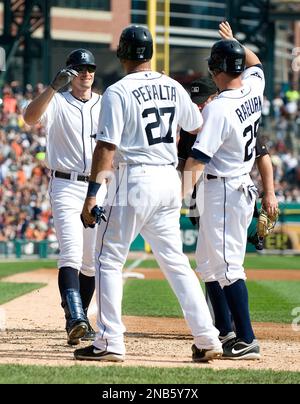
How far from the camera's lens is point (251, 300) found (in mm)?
12102

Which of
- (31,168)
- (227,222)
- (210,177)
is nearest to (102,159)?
(210,177)

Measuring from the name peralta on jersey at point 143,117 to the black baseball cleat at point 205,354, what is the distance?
1.22m

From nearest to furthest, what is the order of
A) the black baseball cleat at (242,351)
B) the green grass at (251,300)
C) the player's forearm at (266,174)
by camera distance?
the black baseball cleat at (242,351), the player's forearm at (266,174), the green grass at (251,300)

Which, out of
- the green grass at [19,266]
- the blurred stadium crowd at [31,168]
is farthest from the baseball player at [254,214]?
the blurred stadium crowd at [31,168]

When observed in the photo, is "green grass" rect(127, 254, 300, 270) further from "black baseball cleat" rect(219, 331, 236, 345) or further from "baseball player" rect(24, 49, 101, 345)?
"black baseball cleat" rect(219, 331, 236, 345)

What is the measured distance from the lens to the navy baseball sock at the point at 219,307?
24.7 feet

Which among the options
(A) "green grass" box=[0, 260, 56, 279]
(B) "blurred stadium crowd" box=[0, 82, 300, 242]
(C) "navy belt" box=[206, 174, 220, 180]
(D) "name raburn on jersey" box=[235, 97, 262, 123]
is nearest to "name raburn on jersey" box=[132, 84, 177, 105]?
(D) "name raburn on jersey" box=[235, 97, 262, 123]

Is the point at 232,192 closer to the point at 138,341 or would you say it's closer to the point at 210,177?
the point at 210,177

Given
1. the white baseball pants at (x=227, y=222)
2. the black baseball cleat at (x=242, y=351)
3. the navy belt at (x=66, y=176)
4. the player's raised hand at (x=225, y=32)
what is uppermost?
the player's raised hand at (x=225, y=32)

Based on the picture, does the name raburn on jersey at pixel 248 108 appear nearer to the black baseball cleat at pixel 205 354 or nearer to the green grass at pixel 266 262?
the black baseball cleat at pixel 205 354

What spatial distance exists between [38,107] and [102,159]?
1.28m

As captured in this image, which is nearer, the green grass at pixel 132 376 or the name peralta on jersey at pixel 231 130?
the green grass at pixel 132 376

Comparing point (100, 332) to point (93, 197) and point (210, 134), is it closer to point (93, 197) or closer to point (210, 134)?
point (93, 197)

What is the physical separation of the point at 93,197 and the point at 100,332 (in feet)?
2.78
